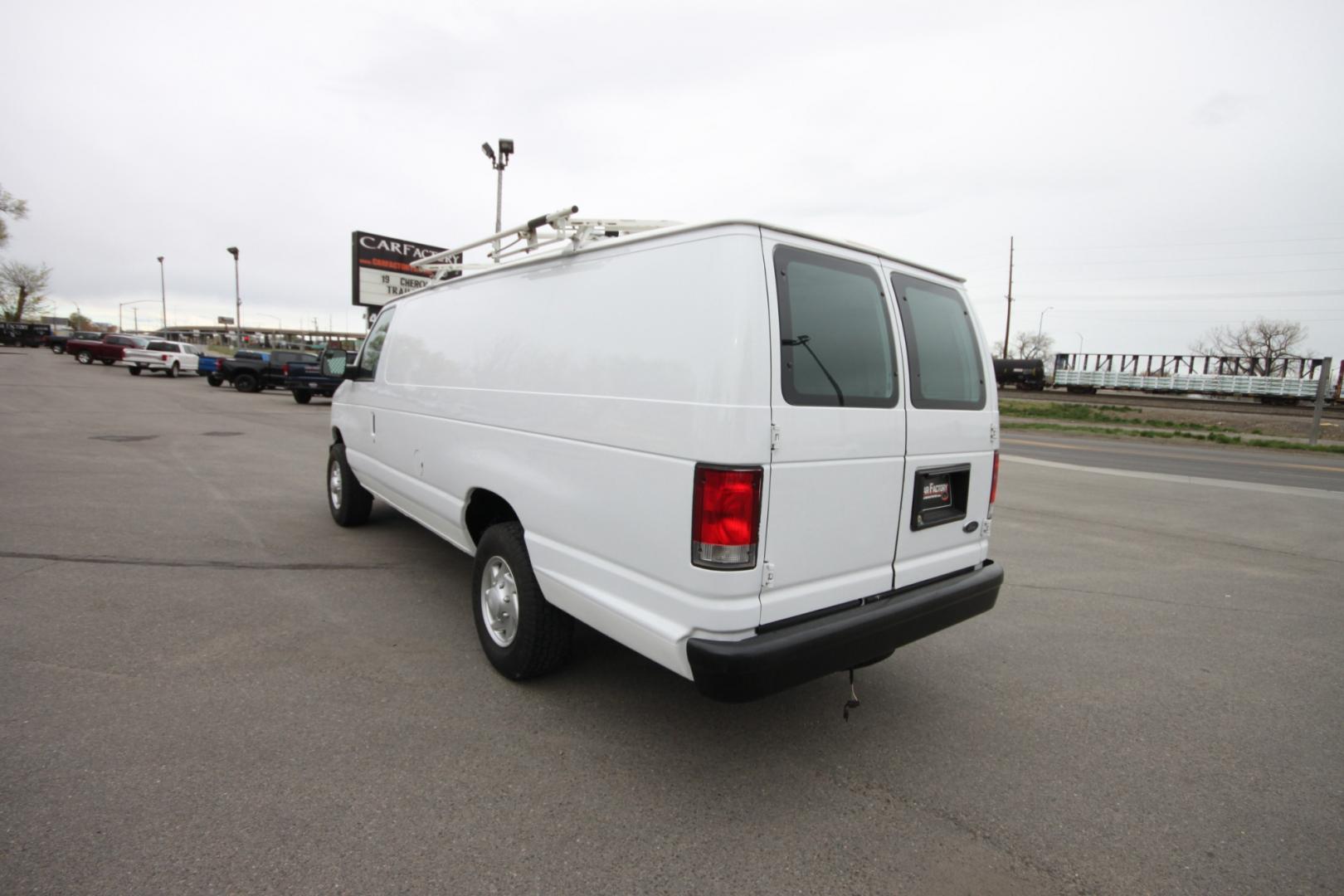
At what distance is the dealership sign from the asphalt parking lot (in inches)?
728

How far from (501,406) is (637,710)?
1.66 metres

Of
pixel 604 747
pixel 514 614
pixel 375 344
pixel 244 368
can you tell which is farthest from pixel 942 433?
→ pixel 244 368

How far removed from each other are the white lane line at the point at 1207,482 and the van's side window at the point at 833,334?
451 inches

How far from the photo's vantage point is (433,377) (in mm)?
4258

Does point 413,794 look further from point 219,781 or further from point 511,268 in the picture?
point 511,268

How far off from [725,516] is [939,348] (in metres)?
1.63

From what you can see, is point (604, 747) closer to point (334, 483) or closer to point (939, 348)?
point (939, 348)

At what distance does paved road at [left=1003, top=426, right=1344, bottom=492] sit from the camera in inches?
504

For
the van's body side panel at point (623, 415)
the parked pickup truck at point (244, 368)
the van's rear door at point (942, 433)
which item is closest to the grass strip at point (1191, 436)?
the van's rear door at point (942, 433)

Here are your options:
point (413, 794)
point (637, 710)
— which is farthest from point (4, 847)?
point (637, 710)

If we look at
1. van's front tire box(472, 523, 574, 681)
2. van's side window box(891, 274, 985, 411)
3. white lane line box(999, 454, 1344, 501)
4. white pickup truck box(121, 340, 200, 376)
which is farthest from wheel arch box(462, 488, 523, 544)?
white pickup truck box(121, 340, 200, 376)

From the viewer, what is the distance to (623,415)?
8.72 ft

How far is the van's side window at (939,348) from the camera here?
3.08 meters

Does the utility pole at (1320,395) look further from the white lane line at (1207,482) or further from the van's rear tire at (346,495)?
the van's rear tire at (346,495)
